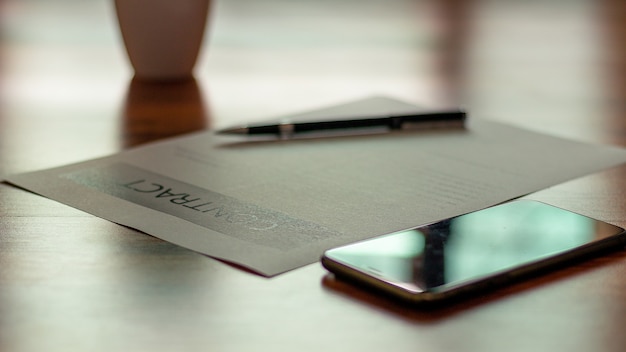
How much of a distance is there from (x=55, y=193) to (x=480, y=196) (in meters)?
0.28

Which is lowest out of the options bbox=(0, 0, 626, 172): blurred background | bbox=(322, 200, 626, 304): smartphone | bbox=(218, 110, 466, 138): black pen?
bbox=(322, 200, 626, 304): smartphone

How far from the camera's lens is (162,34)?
3.60 ft

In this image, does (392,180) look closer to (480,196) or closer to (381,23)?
(480,196)

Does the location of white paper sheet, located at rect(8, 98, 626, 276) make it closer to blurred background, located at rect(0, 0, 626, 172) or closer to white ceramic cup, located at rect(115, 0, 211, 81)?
blurred background, located at rect(0, 0, 626, 172)

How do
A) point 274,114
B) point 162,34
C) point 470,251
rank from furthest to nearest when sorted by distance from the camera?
point 162,34
point 274,114
point 470,251

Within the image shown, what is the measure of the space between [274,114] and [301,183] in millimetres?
262

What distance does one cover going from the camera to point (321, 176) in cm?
74

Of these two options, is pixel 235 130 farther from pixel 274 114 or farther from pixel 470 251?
pixel 470 251

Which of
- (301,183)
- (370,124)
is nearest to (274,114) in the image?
(370,124)

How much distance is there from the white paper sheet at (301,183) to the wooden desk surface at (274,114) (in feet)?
0.07

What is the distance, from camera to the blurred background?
95 centimetres

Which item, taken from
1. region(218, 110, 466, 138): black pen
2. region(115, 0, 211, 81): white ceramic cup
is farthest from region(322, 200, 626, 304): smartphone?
region(115, 0, 211, 81): white ceramic cup

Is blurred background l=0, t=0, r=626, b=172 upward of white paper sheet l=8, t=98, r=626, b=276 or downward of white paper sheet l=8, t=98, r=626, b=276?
upward

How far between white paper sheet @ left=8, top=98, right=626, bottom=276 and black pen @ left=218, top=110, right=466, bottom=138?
1 centimetres
